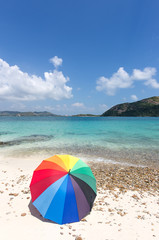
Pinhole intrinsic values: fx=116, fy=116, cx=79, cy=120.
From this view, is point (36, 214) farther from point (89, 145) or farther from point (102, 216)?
point (89, 145)

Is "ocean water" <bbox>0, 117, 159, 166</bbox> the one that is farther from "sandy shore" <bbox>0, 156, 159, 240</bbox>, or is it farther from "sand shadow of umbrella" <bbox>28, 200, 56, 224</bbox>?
"sand shadow of umbrella" <bbox>28, 200, 56, 224</bbox>

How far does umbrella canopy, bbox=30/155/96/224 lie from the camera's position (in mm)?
4320

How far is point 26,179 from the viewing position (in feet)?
27.8

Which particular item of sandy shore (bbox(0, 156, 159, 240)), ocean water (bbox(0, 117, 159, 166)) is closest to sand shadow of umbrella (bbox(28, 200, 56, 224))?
sandy shore (bbox(0, 156, 159, 240))

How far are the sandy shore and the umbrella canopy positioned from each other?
60 centimetres

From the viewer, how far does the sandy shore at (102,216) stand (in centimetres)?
430

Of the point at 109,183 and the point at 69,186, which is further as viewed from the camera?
→ the point at 109,183

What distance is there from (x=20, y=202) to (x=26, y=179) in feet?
8.62

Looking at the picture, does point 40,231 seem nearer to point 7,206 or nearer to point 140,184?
point 7,206

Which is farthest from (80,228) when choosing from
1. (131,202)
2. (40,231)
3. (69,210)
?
(131,202)

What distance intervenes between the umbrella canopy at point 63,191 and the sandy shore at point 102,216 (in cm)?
60

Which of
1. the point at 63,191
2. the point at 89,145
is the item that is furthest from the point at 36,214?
the point at 89,145

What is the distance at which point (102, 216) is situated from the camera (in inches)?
204

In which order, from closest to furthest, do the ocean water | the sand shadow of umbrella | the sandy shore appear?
the sandy shore < the sand shadow of umbrella < the ocean water
